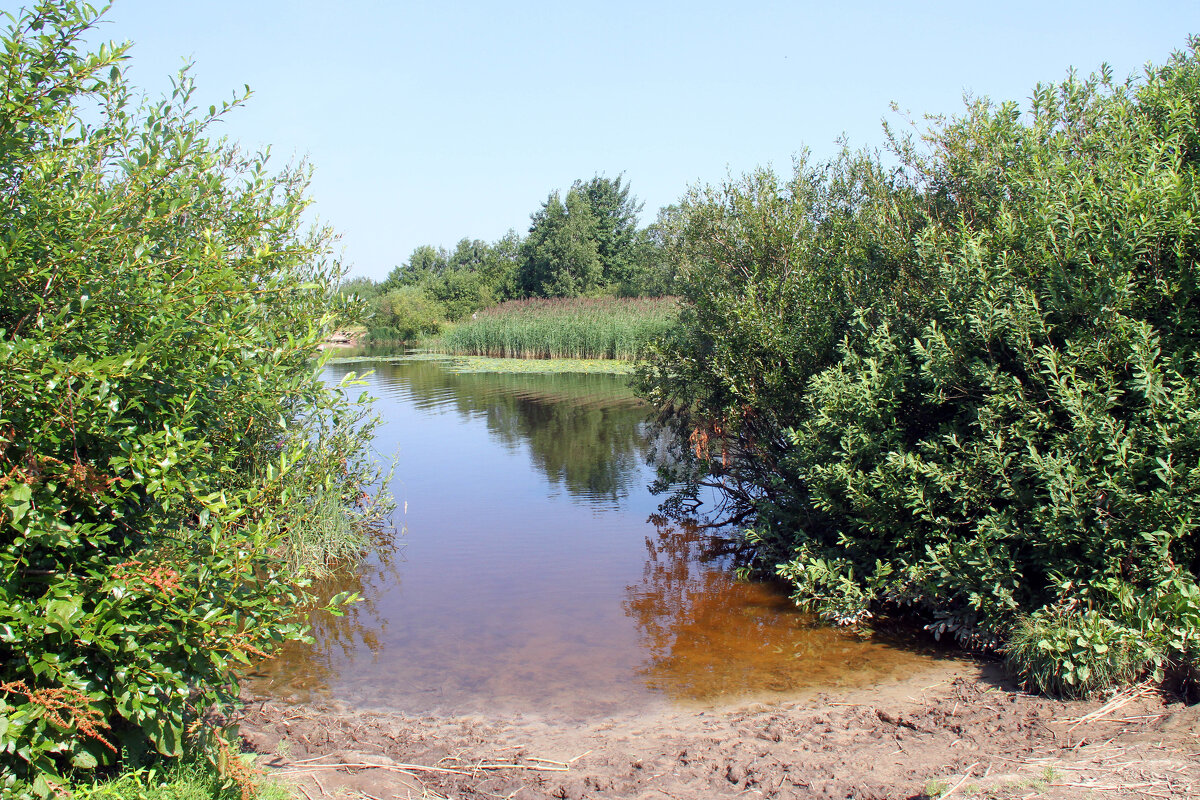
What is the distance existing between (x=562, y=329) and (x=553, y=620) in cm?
2852

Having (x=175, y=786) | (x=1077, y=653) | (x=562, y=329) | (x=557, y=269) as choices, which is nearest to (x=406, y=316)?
(x=557, y=269)

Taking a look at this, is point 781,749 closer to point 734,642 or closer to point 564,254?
point 734,642

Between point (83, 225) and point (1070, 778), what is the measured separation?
17.9ft

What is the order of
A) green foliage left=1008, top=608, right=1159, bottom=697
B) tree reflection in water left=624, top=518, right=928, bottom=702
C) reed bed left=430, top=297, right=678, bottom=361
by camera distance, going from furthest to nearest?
reed bed left=430, top=297, right=678, bottom=361
tree reflection in water left=624, top=518, right=928, bottom=702
green foliage left=1008, top=608, right=1159, bottom=697

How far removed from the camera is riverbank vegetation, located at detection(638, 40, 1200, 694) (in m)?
5.69

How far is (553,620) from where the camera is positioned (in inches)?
321

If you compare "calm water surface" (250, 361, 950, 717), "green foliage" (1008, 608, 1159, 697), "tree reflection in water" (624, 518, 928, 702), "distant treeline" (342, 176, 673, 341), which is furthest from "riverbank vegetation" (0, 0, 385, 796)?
"distant treeline" (342, 176, 673, 341)

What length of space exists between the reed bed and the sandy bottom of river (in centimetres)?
2472

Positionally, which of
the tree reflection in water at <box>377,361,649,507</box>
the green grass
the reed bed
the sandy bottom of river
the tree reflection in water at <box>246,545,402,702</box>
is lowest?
the tree reflection in water at <box>246,545,402,702</box>

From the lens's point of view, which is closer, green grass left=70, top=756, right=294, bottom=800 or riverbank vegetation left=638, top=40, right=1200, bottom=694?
green grass left=70, top=756, right=294, bottom=800

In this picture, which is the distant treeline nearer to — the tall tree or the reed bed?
the tall tree

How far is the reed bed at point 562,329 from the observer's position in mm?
33594

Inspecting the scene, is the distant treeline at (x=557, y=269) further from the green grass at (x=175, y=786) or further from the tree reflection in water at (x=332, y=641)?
the green grass at (x=175, y=786)

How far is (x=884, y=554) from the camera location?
765cm
